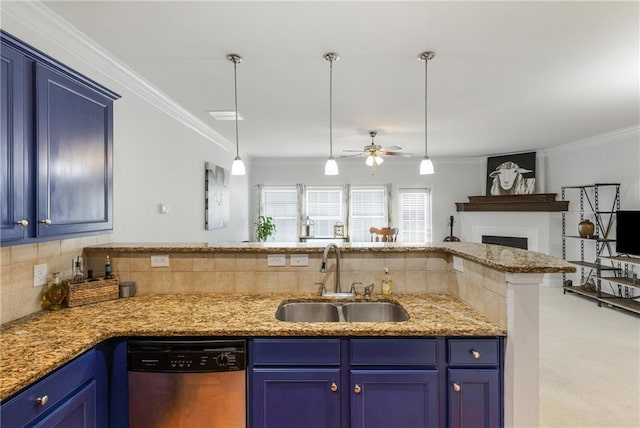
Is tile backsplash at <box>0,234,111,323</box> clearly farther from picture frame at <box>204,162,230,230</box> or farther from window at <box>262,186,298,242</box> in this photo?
window at <box>262,186,298,242</box>

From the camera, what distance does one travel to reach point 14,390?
1100 millimetres

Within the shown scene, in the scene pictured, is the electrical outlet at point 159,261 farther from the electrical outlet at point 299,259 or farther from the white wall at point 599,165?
the white wall at point 599,165

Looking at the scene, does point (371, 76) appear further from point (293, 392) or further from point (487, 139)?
point (487, 139)

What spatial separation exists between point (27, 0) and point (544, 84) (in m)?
4.01

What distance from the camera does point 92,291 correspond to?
207 centimetres

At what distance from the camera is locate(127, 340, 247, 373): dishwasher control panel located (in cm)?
164

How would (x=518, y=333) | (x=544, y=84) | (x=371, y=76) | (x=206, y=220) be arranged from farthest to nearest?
(x=206, y=220)
(x=544, y=84)
(x=371, y=76)
(x=518, y=333)

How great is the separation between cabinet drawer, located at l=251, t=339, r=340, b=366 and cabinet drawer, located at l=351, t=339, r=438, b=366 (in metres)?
0.11

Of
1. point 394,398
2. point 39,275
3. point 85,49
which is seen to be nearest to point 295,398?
point 394,398


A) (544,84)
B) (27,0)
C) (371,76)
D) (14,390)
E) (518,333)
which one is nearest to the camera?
(14,390)

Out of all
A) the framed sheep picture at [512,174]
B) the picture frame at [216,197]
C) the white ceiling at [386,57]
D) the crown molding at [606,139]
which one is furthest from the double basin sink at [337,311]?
the framed sheep picture at [512,174]

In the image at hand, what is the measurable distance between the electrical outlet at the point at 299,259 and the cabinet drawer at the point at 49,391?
1223mm

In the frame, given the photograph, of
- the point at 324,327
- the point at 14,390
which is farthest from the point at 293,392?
the point at 14,390

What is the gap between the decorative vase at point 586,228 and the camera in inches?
208
